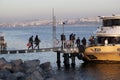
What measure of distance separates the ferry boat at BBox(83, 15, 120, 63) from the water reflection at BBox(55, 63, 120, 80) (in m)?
0.66

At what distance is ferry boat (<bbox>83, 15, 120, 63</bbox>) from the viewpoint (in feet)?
117

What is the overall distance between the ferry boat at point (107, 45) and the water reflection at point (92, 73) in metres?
0.66

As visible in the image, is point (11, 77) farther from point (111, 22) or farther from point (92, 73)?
point (111, 22)

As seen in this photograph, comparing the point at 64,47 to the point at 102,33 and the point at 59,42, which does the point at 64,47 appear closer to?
the point at 59,42

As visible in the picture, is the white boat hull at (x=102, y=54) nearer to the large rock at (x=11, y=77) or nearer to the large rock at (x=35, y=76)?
the large rock at (x=35, y=76)

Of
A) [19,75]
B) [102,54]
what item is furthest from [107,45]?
[19,75]

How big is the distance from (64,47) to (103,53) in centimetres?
335

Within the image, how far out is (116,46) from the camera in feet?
116

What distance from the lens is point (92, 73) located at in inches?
1324

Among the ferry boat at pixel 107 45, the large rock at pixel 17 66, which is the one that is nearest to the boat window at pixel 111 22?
the ferry boat at pixel 107 45

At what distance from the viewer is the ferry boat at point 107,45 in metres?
35.7

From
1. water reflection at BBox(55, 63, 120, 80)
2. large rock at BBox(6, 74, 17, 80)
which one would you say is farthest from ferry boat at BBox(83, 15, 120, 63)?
large rock at BBox(6, 74, 17, 80)

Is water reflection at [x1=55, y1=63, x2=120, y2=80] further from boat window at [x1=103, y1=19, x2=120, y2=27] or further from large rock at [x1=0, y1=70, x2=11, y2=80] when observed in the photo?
large rock at [x1=0, y1=70, x2=11, y2=80]

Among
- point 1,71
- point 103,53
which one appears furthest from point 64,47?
point 1,71
